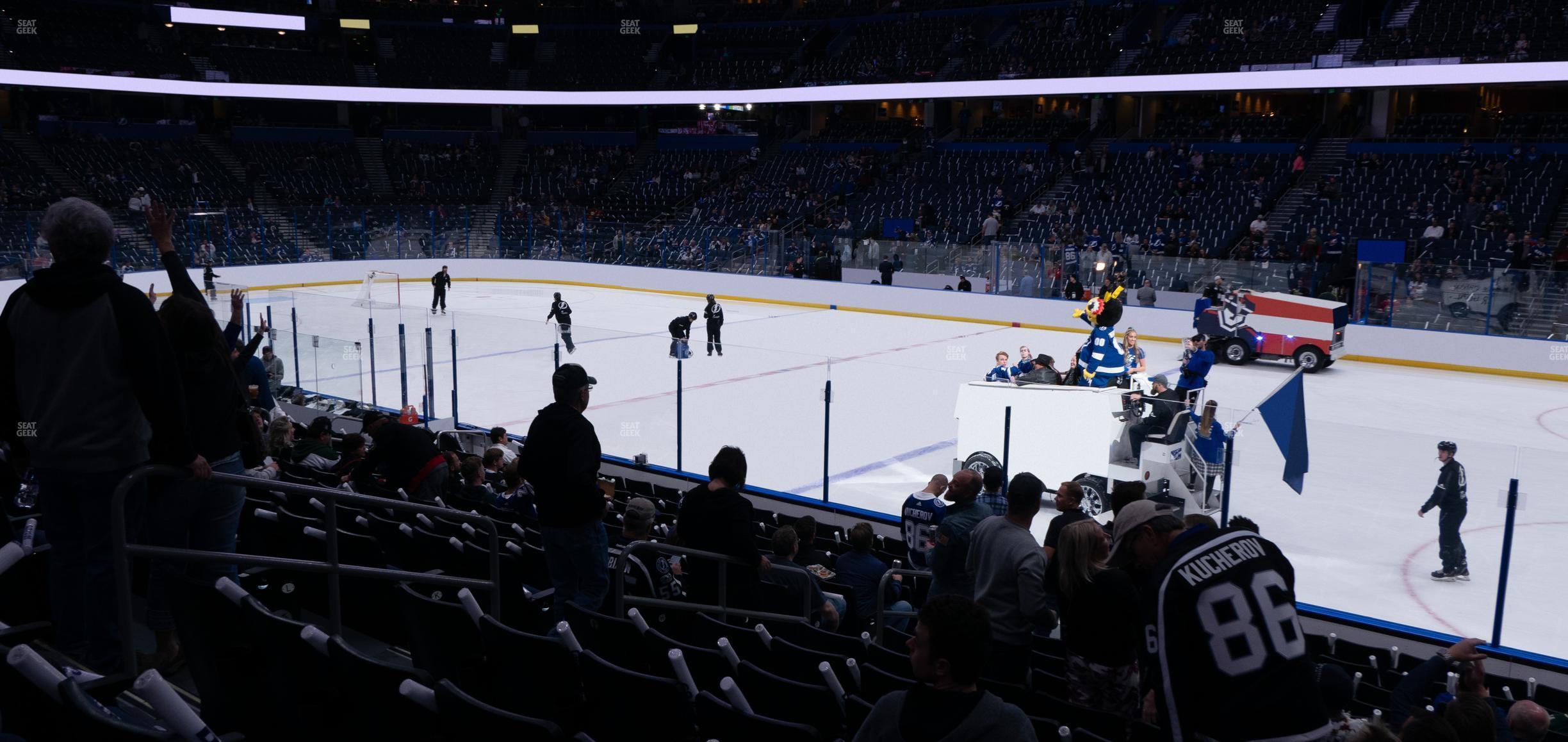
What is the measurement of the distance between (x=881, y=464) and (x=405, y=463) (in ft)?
23.5

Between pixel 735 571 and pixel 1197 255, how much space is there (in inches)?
906

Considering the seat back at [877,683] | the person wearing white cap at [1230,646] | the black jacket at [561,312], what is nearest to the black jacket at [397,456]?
the seat back at [877,683]

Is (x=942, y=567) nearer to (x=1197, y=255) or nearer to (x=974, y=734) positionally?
(x=974, y=734)

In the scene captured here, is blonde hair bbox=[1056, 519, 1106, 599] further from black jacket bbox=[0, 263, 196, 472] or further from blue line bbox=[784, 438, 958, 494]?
blue line bbox=[784, 438, 958, 494]

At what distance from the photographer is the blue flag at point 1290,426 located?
8.98 meters

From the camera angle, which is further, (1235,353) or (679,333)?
(1235,353)

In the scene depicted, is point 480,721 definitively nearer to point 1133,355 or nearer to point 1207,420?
point 1207,420

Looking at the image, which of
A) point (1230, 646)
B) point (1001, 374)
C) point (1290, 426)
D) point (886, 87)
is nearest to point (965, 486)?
point (1230, 646)

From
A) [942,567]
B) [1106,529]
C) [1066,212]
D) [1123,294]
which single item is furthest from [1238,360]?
[942,567]

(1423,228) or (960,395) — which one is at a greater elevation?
(1423,228)

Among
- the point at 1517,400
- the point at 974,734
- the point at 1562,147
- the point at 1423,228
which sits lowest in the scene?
the point at 1517,400

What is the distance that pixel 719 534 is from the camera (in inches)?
207

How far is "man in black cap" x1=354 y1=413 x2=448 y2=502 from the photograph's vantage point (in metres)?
6.99

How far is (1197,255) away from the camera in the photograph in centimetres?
2609
